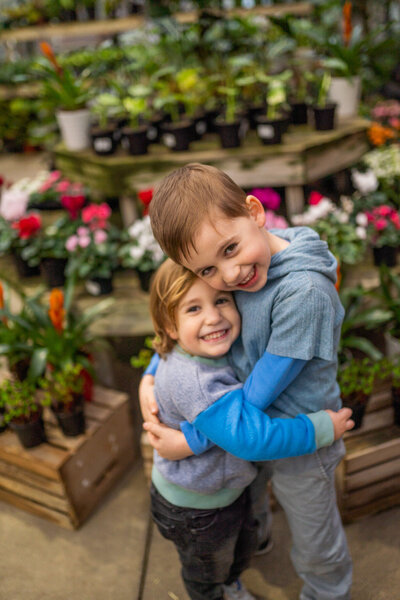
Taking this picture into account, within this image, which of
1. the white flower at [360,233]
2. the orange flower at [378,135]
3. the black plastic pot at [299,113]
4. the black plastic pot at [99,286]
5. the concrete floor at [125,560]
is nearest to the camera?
the concrete floor at [125,560]

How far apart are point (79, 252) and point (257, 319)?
1833mm

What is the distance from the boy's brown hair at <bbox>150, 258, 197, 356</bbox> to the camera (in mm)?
1249

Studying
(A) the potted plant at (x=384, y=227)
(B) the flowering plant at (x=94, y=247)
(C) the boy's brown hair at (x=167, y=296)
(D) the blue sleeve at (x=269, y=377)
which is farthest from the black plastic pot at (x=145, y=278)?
(D) the blue sleeve at (x=269, y=377)

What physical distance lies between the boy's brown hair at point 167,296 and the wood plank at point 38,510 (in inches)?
44.5

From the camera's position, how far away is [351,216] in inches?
109

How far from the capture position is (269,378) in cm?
120

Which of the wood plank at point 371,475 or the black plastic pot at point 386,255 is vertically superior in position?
the black plastic pot at point 386,255

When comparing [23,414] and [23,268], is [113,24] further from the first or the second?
[23,414]

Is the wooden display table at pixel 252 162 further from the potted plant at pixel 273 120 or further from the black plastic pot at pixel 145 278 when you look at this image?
the black plastic pot at pixel 145 278

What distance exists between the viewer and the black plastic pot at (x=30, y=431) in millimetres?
2051

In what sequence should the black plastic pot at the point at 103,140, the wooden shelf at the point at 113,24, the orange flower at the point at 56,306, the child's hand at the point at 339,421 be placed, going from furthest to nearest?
the wooden shelf at the point at 113,24, the black plastic pot at the point at 103,140, the orange flower at the point at 56,306, the child's hand at the point at 339,421

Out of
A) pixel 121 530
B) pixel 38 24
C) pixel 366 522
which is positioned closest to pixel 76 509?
pixel 121 530

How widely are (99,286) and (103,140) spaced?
864mm

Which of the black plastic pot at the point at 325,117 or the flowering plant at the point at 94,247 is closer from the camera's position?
the flowering plant at the point at 94,247
